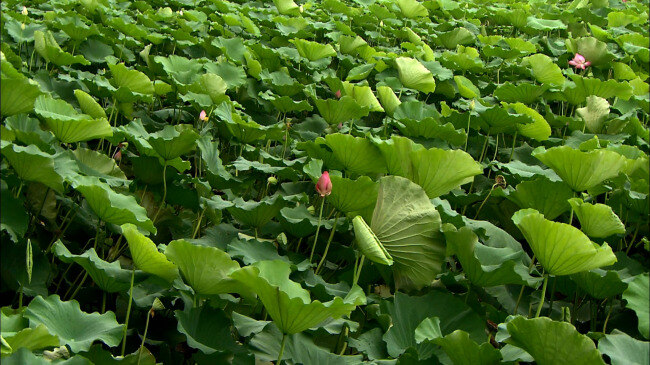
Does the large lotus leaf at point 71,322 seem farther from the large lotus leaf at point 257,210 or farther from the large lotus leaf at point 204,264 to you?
the large lotus leaf at point 257,210

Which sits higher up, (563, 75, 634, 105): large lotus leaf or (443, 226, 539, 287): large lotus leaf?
(443, 226, 539, 287): large lotus leaf

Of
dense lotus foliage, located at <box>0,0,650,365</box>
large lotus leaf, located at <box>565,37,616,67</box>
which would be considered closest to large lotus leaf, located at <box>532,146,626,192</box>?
dense lotus foliage, located at <box>0,0,650,365</box>

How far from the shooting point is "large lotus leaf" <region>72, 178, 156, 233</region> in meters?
1.47

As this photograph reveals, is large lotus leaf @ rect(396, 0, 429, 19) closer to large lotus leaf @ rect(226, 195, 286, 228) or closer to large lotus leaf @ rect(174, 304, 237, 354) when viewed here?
large lotus leaf @ rect(226, 195, 286, 228)

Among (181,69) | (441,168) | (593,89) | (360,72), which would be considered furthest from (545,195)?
(181,69)

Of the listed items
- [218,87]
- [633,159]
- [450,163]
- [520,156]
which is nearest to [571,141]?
[520,156]

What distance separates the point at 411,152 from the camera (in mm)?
1649

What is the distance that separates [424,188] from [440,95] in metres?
1.28

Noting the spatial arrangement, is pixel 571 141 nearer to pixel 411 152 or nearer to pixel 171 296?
pixel 411 152

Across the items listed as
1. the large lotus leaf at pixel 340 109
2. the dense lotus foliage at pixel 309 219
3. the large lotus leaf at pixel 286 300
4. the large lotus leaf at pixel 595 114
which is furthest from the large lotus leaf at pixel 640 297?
the large lotus leaf at pixel 595 114

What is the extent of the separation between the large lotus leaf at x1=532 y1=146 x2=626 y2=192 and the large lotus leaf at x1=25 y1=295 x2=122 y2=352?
104 centimetres

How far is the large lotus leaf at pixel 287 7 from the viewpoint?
374 centimetres

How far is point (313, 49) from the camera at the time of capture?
114 inches

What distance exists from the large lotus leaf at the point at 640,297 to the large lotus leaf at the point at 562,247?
0.08 m
